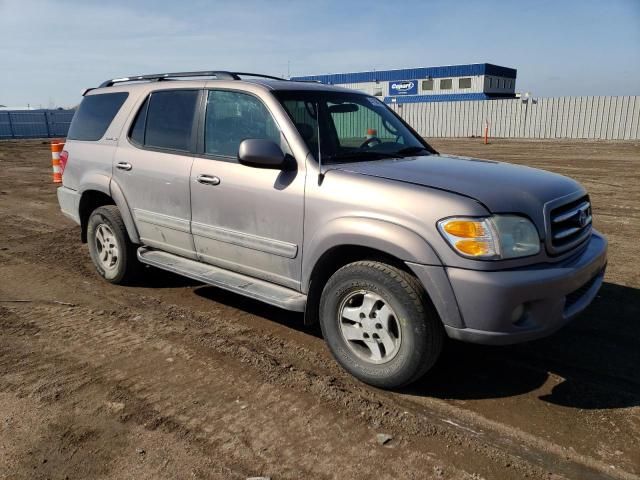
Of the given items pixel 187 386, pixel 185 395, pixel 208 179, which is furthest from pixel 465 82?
pixel 185 395

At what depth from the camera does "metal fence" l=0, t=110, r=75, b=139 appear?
3322cm

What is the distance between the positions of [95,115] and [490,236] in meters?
4.39

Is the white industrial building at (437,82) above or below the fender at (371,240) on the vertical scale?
above

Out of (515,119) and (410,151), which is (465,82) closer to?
(515,119)

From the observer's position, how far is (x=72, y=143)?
584cm

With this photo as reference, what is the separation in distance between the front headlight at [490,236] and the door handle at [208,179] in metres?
1.90

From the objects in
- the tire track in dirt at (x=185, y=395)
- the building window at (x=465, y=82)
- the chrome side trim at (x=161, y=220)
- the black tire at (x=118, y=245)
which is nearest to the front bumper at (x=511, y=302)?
the tire track in dirt at (x=185, y=395)

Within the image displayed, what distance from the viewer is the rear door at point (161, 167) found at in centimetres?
457

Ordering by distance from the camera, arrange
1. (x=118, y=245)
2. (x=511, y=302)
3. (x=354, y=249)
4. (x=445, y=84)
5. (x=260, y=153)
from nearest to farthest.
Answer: (x=511, y=302) → (x=354, y=249) → (x=260, y=153) → (x=118, y=245) → (x=445, y=84)

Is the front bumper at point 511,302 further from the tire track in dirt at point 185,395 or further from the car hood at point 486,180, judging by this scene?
the tire track in dirt at point 185,395

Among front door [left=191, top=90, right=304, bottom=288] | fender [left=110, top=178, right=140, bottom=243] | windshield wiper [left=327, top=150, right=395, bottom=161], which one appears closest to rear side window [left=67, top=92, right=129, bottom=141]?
fender [left=110, top=178, right=140, bottom=243]

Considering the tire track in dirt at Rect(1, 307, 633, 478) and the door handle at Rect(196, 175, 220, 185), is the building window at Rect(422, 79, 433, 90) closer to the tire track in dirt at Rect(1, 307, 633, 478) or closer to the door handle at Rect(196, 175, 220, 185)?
the door handle at Rect(196, 175, 220, 185)

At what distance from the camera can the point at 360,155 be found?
4.01 metres

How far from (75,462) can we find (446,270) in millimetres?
2185
